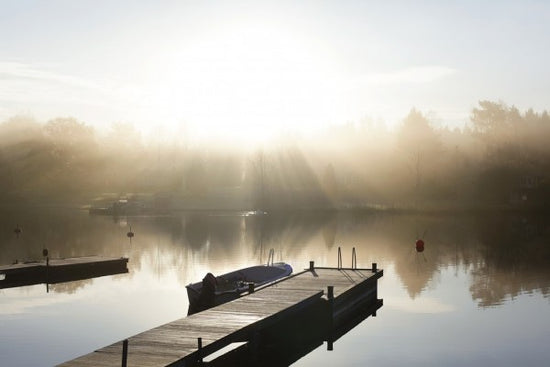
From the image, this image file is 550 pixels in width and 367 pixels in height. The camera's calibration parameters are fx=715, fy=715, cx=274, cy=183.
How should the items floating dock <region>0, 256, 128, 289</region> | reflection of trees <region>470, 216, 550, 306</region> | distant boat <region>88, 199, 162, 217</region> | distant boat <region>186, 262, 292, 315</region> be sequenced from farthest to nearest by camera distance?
distant boat <region>88, 199, 162, 217</region>
floating dock <region>0, 256, 128, 289</region>
reflection of trees <region>470, 216, 550, 306</region>
distant boat <region>186, 262, 292, 315</region>

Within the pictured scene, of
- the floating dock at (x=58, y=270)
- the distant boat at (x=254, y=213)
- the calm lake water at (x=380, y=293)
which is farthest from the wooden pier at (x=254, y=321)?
the distant boat at (x=254, y=213)

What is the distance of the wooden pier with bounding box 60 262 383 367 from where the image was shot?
24094mm

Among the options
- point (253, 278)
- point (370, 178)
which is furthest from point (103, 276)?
point (370, 178)

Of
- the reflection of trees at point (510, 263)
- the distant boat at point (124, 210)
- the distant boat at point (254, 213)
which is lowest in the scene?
the reflection of trees at point (510, 263)

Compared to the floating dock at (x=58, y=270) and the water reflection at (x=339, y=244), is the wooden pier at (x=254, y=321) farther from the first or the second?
the floating dock at (x=58, y=270)

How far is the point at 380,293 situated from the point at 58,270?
1092 inches

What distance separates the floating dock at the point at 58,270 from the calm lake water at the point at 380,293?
83.9 inches

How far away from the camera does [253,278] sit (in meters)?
48.6

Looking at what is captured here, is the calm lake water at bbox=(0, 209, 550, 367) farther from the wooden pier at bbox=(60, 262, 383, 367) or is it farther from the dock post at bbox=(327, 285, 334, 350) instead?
the wooden pier at bbox=(60, 262, 383, 367)

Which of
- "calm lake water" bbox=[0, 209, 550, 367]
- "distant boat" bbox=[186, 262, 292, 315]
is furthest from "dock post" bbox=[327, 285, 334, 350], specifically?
"distant boat" bbox=[186, 262, 292, 315]

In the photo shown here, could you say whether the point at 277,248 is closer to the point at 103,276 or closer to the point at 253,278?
the point at 103,276

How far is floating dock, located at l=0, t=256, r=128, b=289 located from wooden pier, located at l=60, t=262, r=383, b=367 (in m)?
23.6

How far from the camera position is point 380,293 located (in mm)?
51094

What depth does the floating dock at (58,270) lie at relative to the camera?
2282 inches
